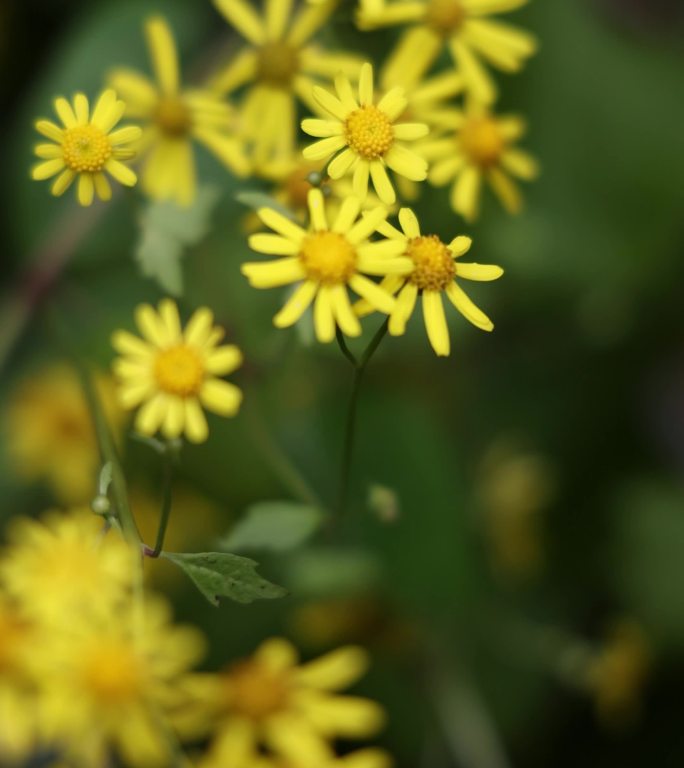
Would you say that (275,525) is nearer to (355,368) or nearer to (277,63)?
(355,368)

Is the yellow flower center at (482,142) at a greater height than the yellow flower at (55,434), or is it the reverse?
the yellow flower at (55,434)

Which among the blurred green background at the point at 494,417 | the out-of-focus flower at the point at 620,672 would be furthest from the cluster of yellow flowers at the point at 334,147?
the out-of-focus flower at the point at 620,672

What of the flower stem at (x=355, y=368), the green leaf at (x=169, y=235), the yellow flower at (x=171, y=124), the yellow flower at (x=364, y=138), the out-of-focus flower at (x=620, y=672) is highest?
the yellow flower at (x=171, y=124)

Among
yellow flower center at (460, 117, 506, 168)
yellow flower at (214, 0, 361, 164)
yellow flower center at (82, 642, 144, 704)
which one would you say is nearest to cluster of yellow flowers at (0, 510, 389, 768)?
yellow flower center at (82, 642, 144, 704)

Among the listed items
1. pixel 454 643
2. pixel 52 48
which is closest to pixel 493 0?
pixel 454 643

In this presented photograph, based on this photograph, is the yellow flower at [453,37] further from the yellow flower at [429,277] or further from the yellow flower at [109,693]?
the yellow flower at [109,693]
